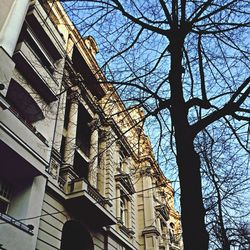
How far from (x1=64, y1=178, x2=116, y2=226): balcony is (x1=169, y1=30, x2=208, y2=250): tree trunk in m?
8.05

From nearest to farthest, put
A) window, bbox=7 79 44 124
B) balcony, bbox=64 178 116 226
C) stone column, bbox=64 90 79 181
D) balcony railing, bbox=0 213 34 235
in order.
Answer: balcony railing, bbox=0 213 34 235, window, bbox=7 79 44 124, balcony, bbox=64 178 116 226, stone column, bbox=64 90 79 181

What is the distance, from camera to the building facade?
34.8 ft

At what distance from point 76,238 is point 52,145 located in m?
4.83

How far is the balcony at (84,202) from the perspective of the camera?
45.7 feet

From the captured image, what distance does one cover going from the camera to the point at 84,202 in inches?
561

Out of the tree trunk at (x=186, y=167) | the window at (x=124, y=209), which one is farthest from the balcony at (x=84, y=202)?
the tree trunk at (x=186, y=167)

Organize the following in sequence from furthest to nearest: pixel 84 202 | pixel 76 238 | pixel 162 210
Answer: pixel 162 210
pixel 76 238
pixel 84 202

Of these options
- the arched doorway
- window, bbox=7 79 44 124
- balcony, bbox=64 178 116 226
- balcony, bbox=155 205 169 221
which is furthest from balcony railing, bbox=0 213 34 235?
balcony, bbox=155 205 169 221

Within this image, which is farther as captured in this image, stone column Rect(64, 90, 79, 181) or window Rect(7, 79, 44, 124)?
stone column Rect(64, 90, 79, 181)

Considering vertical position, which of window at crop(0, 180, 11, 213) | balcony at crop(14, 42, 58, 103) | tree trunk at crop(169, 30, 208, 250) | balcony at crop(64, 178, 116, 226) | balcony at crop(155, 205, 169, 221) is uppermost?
balcony at crop(155, 205, 169, 221)

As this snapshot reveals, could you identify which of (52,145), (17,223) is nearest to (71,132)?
(52,145)

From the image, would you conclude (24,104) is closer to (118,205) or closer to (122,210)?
(118,205)

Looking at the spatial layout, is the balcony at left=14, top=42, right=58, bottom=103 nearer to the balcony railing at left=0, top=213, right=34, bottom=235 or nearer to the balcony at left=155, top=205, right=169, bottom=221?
the balcony railing at left=0, top=213, right=34, bottom=235

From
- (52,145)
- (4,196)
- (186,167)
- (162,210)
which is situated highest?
(162,210)
